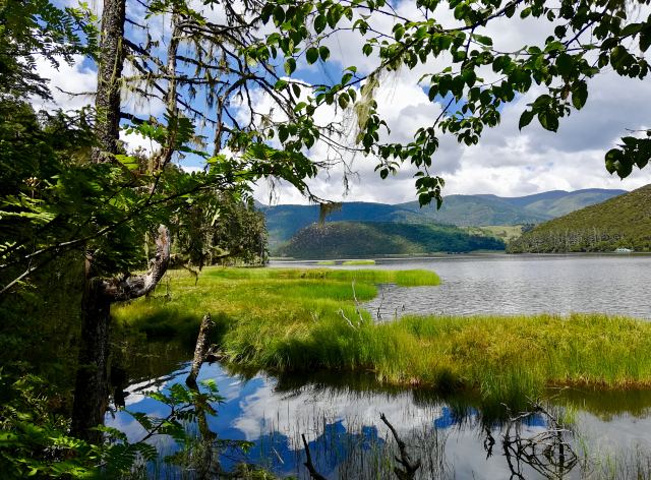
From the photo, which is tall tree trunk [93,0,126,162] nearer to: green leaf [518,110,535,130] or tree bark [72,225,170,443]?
tree bark [72,225,170,443]

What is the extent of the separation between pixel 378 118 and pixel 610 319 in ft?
56.2

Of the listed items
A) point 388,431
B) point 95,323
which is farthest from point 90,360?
point 388,431

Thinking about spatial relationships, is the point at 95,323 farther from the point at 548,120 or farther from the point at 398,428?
the point at 398,428

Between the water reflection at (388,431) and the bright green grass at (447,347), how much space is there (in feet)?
2.83

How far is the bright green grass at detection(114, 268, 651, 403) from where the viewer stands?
11.1 meters

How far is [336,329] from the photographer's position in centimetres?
1509

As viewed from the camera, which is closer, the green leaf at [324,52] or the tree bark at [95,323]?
the green leaf at [324,52]

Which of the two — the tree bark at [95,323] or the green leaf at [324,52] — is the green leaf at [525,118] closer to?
the green leaf at [324,52]

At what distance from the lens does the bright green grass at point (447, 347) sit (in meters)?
11.1

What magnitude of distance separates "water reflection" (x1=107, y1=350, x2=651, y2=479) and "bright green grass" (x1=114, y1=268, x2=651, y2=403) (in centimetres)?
86

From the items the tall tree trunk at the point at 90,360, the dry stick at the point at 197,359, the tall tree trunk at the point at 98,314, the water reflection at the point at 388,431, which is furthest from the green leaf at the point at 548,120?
the dry stick at the point at 197,359

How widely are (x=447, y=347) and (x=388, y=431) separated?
5.81 metres

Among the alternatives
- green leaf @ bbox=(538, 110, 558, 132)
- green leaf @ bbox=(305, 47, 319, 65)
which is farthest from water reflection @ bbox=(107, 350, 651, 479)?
green leaf @ bbox=(538, 110, 558, 132)

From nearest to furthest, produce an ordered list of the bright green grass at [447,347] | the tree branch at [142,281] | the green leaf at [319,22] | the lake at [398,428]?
the green leaf at [319,22]
the tree branch at [142,281]
the lake at [398,428]
the bright green grass at [447,347]
